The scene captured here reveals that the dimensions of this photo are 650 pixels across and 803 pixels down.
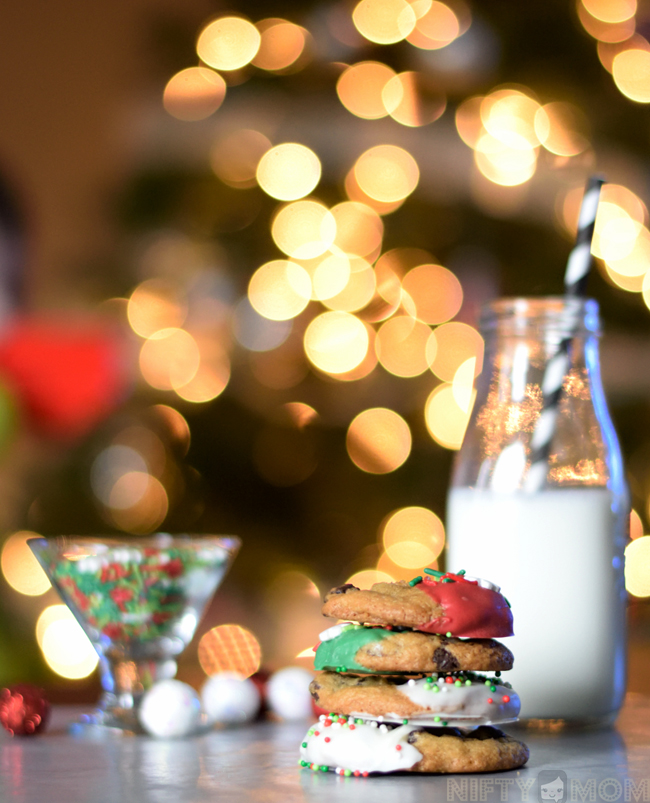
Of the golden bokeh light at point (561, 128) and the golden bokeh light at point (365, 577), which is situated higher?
the golden bokeh light at point (561, 128)

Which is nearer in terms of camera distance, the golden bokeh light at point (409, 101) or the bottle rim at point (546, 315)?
the bottle rim at point (546, 315)

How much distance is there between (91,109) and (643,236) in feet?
5.74

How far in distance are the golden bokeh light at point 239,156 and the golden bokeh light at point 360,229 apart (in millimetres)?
239

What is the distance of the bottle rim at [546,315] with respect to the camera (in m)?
0.93

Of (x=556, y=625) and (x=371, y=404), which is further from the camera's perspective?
(x=371, y=404)

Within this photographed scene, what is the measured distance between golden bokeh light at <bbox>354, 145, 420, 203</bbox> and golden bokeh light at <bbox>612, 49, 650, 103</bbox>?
48 centimetres

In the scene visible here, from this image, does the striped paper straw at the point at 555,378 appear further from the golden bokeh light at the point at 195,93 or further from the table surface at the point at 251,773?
the golden bokeh light at the point at 195,93

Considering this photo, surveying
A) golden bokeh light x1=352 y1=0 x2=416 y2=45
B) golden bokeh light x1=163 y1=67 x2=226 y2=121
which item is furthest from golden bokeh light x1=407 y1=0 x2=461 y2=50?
golden bokeh light x1=163 y1=67 x2=226 y2=121

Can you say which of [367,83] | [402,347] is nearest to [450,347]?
[402,347]

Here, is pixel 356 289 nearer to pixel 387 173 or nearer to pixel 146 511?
pixel 387 173

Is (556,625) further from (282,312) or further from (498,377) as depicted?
(282,312)

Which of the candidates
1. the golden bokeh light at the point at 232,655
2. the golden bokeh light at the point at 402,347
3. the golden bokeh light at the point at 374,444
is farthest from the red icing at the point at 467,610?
the golden bokeh light at the point at 402,347

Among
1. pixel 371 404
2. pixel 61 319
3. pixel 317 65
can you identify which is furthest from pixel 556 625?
pixel 61 319

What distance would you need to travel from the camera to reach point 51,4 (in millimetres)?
2994
